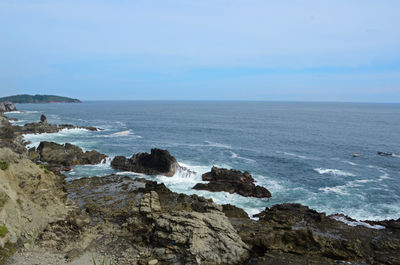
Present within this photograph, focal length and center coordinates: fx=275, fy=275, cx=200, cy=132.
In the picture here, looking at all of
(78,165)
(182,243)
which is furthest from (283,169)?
(78,165)

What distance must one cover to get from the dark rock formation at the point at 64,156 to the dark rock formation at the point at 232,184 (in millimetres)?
27144

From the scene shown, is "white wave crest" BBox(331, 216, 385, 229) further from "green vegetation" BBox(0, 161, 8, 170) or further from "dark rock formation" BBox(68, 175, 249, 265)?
"green vegetation" BBox(0, 161, 8, 170)

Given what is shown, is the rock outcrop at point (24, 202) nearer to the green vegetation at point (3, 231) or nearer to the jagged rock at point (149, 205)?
the green vegetation at point (3, 231)

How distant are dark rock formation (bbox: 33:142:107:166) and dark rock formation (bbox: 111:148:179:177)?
585 centimetres

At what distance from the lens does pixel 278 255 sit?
2509 cm

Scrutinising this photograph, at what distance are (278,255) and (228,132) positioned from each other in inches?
3339

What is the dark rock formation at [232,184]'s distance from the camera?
149ft

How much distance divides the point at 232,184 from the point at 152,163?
730 inches

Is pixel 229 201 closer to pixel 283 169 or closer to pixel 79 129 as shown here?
pixel 283 169

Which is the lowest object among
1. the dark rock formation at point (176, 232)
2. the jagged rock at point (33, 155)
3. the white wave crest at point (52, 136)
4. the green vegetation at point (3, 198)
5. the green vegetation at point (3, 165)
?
the dark rock formation at point (176, 232)

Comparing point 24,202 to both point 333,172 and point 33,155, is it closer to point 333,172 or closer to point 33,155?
point 33,155

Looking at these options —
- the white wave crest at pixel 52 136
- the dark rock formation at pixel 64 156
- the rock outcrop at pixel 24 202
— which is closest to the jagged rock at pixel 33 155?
the dark rock formation at pixel 64 156

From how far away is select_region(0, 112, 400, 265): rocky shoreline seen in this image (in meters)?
24.2

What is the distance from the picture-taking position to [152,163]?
57.6m
